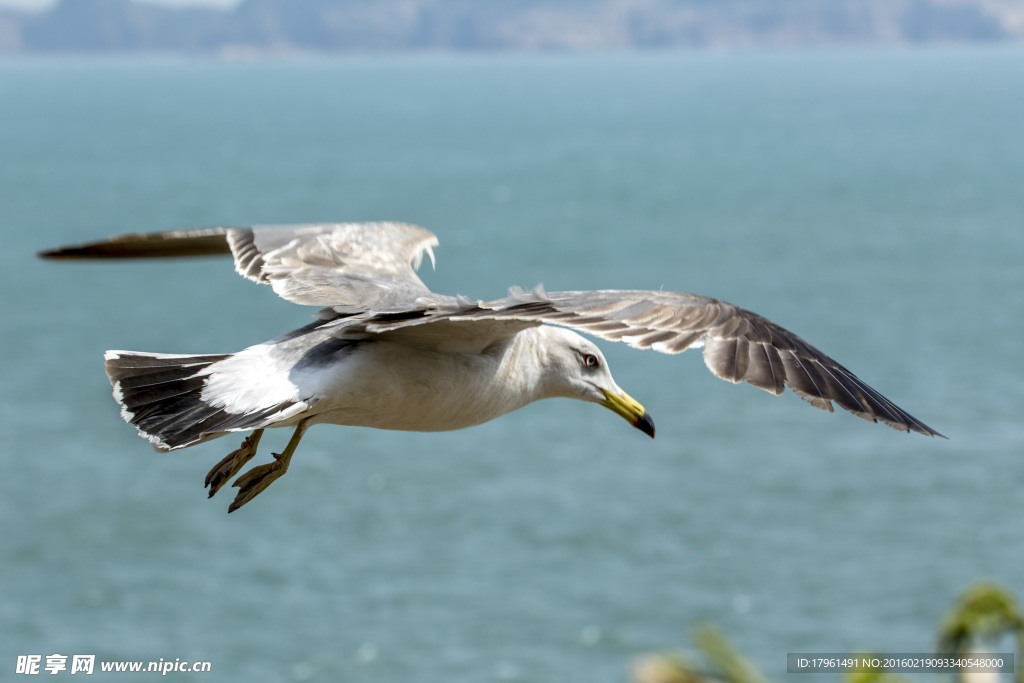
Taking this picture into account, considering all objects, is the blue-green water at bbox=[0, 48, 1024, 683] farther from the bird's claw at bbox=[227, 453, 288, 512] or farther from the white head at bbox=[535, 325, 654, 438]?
the bird's claw at bbox=[227, 453, 288, 512]

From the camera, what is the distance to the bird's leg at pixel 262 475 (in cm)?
664

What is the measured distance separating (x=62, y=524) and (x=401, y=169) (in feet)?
232

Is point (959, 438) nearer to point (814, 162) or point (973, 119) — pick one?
point (814, 162)

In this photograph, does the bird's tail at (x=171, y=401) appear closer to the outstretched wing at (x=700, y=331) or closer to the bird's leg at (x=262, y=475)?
the bird's leg at (x=262, y=475)

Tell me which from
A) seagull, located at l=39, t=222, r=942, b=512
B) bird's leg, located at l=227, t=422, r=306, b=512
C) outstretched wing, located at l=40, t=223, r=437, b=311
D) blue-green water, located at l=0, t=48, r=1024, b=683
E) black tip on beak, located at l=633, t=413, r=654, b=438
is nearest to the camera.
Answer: seagull, located at l=39, t=222, r=942, b=512

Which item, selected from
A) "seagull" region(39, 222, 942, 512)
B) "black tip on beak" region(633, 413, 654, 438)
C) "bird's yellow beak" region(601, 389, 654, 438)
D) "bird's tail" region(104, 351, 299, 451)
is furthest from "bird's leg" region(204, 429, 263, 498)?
"black tip on beak" region(633, 413, 654, 438)

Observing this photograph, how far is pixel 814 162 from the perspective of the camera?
11131 centimetres

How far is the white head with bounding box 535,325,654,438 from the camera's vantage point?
7617 millimetres

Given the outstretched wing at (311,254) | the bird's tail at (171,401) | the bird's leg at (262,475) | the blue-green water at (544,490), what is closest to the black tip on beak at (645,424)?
the outstretched wing at (311,254)

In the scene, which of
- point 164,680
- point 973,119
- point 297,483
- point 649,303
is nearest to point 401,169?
point 297,483

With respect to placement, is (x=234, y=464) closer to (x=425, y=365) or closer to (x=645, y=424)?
(x=425, y=365)

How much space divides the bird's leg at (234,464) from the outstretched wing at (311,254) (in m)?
0.92

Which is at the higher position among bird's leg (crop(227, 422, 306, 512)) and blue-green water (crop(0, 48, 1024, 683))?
bird's leg (crop(227, 422, 306, 512))

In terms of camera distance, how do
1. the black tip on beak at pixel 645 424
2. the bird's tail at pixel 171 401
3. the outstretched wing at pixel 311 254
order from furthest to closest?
the black tip on beak at pixel 645 424, the outstretched wing at pixel 311 254, the bird's tail at pixel 171 401
